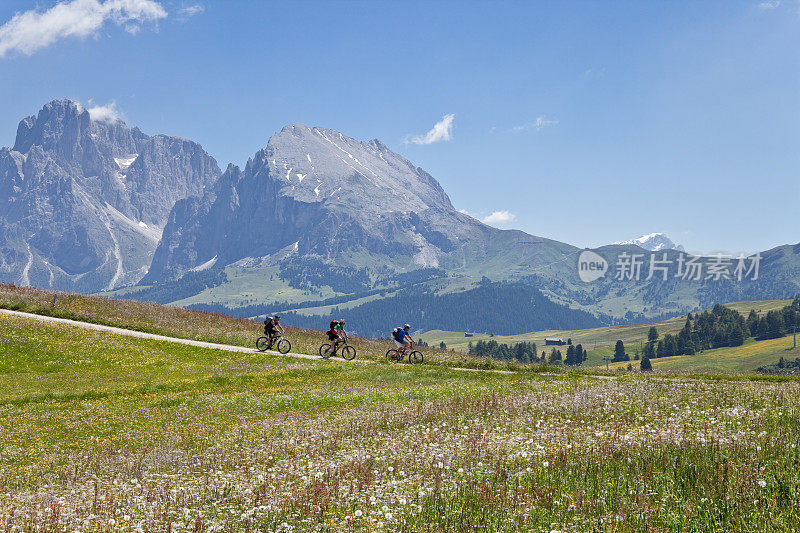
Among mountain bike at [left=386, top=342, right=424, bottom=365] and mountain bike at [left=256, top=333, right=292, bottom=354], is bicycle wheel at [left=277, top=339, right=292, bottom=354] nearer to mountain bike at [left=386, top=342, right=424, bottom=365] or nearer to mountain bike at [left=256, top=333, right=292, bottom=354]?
mountain bike at [left=256, top=333, right=292, bottom=354]

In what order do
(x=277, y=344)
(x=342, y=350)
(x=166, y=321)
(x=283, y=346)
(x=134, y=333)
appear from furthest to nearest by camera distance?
1. (x=166, y=321)
2. (x=134, y=333)
3. (x=277, y=344)
4. (x=283, y=346)
5. (x=342, y=350)

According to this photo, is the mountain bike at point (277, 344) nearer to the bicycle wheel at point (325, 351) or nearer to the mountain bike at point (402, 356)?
the bicycle wheel at point (325, 351)

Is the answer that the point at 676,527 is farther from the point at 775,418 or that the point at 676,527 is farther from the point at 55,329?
the point at 55,329

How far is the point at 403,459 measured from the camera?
12969mm

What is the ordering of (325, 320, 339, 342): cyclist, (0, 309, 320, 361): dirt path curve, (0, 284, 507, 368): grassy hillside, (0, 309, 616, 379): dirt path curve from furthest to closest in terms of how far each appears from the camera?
(0, 284, 507, 368): grassy hillside, (0, 309, 320, 361): dirt path curve, (0, 309, 616, 379): dirt path curve, (325, 320, 339, 342): cyclist

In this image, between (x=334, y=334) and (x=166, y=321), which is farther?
(x=166, y=321)

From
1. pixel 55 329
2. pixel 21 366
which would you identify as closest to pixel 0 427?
pixel 21 366

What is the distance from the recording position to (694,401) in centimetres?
1898

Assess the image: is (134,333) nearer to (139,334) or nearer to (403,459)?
(139,334)

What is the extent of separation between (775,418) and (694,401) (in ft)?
15.0

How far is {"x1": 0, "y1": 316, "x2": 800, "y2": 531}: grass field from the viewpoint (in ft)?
29.5

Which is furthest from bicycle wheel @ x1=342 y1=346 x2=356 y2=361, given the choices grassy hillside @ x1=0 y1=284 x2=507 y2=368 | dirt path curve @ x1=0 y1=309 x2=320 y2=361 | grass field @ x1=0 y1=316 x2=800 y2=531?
grass field @ x1=0 y1=316 x2=800 y2=531

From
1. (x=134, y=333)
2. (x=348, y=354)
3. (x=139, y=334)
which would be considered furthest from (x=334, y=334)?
(x=134, y=333)

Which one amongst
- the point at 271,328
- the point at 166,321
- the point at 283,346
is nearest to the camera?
the point at 271,328
